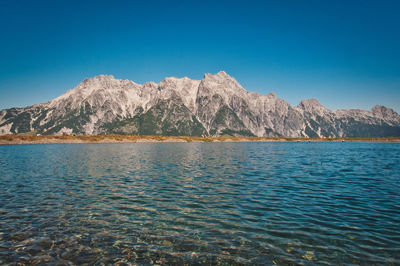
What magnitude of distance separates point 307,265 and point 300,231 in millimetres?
4512

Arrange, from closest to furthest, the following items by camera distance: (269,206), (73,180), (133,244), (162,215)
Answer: (133,244) < (162,215) < (269,206) < (73,180)

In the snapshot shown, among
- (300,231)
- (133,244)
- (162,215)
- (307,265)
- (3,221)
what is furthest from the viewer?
(162,215)

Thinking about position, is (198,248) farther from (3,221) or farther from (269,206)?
(3,221)

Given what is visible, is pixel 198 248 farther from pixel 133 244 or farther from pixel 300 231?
pixel 300 231

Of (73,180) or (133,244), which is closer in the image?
(133,244)

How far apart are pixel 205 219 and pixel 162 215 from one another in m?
3.65

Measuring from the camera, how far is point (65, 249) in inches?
522

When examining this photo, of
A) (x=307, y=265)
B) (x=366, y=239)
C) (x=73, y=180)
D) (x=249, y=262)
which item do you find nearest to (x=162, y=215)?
(x=249, y=262)

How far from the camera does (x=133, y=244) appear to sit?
13906 mm

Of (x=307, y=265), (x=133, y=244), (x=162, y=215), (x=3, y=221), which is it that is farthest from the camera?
(x=162, y=215)

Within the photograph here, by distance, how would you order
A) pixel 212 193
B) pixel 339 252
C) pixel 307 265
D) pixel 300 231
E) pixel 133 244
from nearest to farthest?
1. pixel 307 265
2. pixel 339 252
3. pixel 133 244
4. pixel 300 231
5. pixel 212 193

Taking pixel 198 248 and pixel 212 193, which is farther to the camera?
pixel 212 193

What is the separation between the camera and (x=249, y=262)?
11797 millimetres

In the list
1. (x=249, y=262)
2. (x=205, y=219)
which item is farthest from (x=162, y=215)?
(x=249, y=262)
